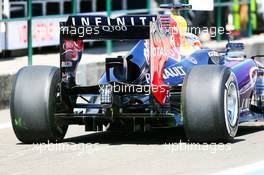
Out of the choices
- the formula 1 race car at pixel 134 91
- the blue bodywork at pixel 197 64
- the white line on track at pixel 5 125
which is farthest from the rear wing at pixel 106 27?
the white line on track at pixel 5 125

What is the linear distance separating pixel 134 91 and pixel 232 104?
116 centimetres

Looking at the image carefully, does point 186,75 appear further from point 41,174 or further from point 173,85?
point 41,174

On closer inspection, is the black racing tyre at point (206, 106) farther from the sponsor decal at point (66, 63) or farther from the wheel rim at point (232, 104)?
the sponsor decal at point (66, 63)

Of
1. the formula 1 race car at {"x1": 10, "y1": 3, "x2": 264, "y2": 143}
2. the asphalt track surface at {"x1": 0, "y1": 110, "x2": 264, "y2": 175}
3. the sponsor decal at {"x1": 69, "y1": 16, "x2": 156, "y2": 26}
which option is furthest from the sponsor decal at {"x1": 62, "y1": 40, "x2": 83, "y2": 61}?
the asphalt track surface at {"x1": 0, "y1": 110, "x2": 264, "y2": 175}

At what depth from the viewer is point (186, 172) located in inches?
328

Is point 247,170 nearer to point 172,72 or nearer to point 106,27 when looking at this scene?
point 172,72

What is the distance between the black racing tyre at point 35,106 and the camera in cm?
1016

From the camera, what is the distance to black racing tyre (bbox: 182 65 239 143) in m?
9.67

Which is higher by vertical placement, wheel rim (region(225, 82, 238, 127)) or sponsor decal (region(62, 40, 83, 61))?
sponsor decal (region(62, 40, 83, 61))

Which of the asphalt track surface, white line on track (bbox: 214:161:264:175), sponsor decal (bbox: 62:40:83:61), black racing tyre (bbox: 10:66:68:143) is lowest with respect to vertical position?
the asphalt track surface

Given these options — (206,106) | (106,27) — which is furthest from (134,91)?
(206,106)

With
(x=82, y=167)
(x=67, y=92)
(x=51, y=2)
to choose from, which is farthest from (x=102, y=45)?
(x=82, y=167)

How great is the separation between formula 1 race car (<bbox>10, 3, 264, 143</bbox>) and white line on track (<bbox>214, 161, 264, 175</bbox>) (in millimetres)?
1109

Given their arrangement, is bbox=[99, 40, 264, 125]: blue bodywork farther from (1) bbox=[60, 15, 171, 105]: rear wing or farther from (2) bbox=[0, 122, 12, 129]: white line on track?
(2) bbox=[0, 122, 12, 129]: white line on track
